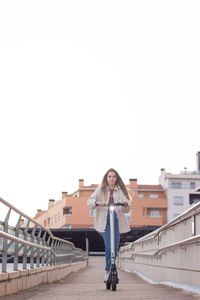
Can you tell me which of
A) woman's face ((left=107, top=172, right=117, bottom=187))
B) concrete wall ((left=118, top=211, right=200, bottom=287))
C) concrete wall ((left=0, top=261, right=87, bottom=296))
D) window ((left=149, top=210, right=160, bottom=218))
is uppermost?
window ((left=149, top=210, right=160, bottom=218))

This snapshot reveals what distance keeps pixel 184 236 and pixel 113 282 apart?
3.74 feet

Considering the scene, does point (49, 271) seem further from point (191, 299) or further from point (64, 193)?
point (64, 193)

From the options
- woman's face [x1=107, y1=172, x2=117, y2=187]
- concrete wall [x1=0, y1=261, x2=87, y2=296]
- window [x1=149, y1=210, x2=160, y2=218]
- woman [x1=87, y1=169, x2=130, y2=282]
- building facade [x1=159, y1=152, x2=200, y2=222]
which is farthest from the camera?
window [x1=149, y1=210, x2=160, y2=218]

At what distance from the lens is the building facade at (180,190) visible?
3504 inches

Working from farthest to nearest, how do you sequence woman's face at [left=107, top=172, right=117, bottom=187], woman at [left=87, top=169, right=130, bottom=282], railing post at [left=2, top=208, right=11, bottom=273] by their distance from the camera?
woman's face at [left=107, top=172, right=117, bottom=187] < woman at [left=87, top=169, right=130, bottom=282] < railing post at [left=2, top=208, right=11, bottom=273]

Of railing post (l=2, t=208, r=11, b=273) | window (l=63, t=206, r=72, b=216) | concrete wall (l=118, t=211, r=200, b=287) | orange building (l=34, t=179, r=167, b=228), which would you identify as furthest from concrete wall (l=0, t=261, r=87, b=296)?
window (l=63, t=206, r=72, b=216)

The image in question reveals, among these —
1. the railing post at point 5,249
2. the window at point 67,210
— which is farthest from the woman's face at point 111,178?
the window at point 67,210

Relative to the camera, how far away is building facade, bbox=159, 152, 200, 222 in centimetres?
8900

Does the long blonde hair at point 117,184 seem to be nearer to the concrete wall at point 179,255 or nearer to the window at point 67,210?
the concrete wall at point 179,255

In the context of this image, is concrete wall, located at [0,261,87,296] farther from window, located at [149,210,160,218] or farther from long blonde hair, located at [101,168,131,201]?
window, located at [149,210,160,218]

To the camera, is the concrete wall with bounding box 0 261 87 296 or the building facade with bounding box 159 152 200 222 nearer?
the concrete wall with bounding box 0 261 87 296

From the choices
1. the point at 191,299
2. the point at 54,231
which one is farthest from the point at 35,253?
the point at 54,231

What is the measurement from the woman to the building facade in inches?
3120

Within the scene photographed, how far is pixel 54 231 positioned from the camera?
45156 millimetres
